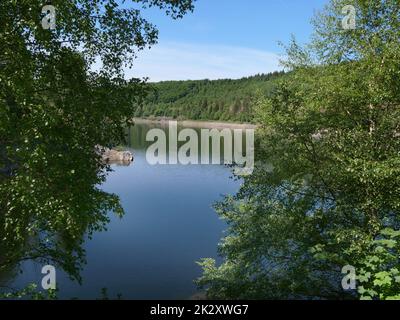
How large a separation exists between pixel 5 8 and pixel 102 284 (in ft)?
82.3

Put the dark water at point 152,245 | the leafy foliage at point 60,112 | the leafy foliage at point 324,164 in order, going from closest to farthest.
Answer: the leafy foliage at point 60,112 < the leafy foliage at point 324,164 < the dark water at point 152,245

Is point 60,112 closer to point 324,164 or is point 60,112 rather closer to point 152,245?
point 324,164

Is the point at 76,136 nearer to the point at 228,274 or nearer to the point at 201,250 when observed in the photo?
the point at 228,274

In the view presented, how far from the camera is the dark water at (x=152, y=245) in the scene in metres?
29.3

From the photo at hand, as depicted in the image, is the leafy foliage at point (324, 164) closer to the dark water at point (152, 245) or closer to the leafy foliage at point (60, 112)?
the dark water at point (152, 245)

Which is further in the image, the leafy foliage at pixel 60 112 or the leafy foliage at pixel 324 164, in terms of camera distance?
the leafy foliage at pixel 324 164

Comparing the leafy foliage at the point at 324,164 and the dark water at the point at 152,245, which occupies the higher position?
the leafy foliage at the point at 324,164

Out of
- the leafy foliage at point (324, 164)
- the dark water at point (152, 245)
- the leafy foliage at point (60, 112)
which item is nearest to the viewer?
the leafy foliage at point (60, 112)

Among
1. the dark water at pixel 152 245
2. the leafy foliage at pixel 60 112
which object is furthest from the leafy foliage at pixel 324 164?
the leafy foliage at pixel 60 112

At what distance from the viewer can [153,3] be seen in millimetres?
10078

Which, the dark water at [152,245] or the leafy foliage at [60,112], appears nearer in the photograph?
the leafy foliage at [60,112]

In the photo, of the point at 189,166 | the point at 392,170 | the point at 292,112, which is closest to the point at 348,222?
the point at 392,170

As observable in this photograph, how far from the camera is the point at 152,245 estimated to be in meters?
38.4

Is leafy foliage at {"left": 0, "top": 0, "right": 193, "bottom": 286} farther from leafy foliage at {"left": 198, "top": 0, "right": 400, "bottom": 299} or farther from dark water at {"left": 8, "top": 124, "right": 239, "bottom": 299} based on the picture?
leafy foliage at {"left": 198, "top": 0, "right": 400, "bottom": 299}
